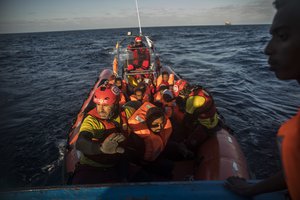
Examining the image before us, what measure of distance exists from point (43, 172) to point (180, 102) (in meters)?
3.20

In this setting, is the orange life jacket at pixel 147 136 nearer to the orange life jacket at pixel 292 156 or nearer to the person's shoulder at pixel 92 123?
the person's shoulder at pixel 92 123

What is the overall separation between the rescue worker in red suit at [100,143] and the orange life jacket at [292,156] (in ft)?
6.08

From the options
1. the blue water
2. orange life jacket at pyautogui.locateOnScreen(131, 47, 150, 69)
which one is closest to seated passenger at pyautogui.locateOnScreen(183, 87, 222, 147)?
the blue water

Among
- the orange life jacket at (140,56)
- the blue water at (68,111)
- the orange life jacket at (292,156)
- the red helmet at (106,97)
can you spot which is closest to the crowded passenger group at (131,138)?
the red helmet at (106,97)

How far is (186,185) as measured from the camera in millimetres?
1215

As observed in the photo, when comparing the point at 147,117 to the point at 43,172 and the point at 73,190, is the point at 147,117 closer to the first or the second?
the point at 73,190

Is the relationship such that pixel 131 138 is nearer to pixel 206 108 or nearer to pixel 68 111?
pixel 206 108

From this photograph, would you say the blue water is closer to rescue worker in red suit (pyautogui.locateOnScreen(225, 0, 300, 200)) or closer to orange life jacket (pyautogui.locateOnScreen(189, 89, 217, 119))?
rescue worker in red suit (pyautogui.locateOnScreen(225, 0, 300, 200))

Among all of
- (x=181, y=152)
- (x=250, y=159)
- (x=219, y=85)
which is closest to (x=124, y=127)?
(x=181, y=152)

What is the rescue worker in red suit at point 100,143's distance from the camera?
2.53 metres

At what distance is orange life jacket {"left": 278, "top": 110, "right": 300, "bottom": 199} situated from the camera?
2.69 ft

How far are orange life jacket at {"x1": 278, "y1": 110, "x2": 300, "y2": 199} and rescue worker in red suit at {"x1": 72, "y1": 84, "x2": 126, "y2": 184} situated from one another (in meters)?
1.85

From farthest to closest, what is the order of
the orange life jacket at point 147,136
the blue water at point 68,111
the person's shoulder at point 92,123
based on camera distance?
the blue water at point 68,111, the orange life jacket at point 147,136, the person's shoulder at point 92,123

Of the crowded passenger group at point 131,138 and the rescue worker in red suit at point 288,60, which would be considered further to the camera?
the crowded passenger group at point 131,138
